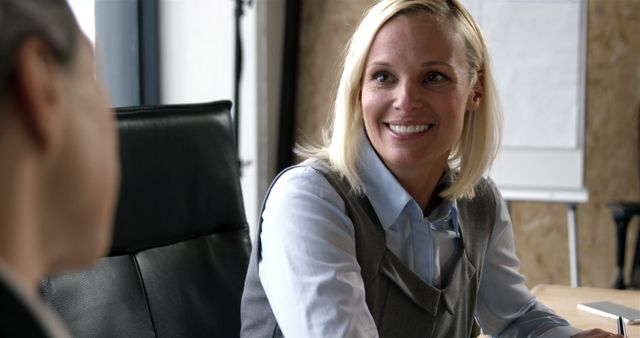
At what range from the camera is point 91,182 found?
0.44 metres

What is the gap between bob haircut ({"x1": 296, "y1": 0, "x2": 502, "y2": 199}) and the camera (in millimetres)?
1506

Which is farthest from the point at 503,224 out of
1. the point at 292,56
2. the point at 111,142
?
the point at 292,56

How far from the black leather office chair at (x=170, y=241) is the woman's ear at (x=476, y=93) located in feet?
1.48

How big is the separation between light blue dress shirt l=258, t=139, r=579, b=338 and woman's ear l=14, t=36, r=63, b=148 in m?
0.91

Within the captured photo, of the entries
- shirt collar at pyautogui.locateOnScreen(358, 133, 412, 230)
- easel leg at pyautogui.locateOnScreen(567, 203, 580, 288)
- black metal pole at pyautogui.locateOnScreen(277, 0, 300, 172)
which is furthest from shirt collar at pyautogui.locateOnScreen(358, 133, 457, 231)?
black metal pole at pyautogui.locateOnScreen(277, 0, 300, 172)

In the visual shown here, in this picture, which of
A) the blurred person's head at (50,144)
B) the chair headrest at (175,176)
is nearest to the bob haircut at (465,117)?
the chair headrest at (175,176)

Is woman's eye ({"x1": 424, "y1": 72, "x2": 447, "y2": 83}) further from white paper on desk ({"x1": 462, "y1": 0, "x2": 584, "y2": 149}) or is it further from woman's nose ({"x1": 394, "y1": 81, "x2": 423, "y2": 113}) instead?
white paper on desk ({"x1": 462, "y1": 0, "x2": 584, "y2": 149})

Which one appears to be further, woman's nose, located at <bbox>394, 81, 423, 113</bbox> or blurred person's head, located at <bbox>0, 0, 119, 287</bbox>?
woman's nose, located at <bbox>394, 81, 423, 113</bbox>

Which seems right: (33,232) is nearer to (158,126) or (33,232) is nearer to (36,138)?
(36,138)

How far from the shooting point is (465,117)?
1.69m

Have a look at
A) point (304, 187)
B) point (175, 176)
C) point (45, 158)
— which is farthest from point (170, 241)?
point (45, 158)

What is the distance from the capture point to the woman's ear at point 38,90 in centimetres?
39

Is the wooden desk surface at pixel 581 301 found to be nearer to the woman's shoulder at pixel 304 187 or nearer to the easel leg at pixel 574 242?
the woman's shoulder at pixel 304 187

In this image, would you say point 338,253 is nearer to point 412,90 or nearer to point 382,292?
point 382,292
